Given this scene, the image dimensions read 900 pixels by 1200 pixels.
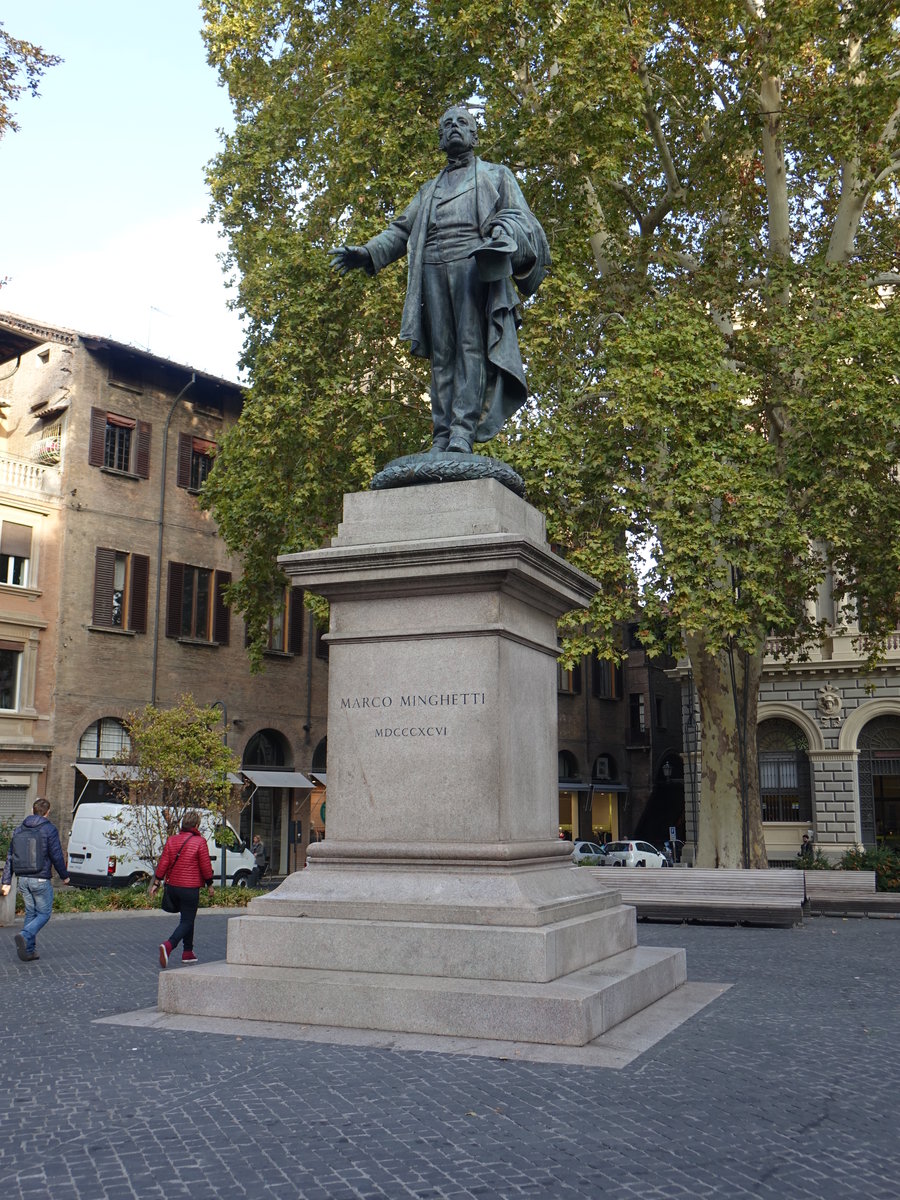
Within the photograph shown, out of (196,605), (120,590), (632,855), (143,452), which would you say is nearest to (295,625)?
(196,605)

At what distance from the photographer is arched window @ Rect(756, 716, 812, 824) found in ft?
124

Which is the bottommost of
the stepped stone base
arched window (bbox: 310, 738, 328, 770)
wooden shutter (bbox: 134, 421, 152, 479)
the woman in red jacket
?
the stepped stone base

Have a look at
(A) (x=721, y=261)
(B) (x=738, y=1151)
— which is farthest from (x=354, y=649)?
(A) (x=721, y=261)

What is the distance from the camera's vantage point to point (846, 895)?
21.6 meters

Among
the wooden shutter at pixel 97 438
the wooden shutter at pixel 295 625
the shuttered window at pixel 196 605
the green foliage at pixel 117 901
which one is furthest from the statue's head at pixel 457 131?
the wooden shutter at pixel 295 625

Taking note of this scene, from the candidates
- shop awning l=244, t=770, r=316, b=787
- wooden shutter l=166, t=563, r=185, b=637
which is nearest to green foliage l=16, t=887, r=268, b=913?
wooden shutter l=166, t=563, r=185, b=637

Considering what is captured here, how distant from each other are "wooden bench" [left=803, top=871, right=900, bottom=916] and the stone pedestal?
13.6m

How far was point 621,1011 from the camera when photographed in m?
7.48

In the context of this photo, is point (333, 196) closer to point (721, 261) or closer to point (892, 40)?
point (721, 261)

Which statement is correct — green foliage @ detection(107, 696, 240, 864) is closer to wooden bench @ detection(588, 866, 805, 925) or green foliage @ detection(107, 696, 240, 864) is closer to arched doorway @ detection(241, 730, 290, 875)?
wooden bench @ detection(588, 866, 805, 925)

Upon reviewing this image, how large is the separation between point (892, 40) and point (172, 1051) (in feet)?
71.6

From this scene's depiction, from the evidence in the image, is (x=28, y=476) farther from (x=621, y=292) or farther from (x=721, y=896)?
(x=721, y=896)

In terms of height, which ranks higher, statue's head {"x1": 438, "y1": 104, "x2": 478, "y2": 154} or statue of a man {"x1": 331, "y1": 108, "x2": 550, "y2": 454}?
statue's head {"x1": 438, "y1": 104, "x2": 478, "y2": 154}

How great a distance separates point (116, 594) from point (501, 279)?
27282 millimetres
